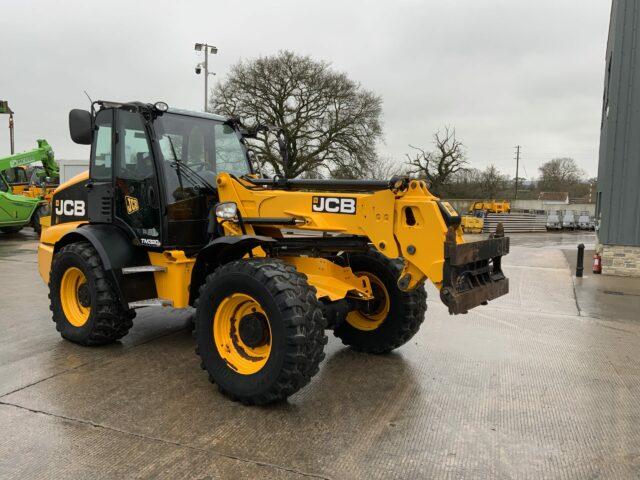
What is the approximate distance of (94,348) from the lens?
5211 mm

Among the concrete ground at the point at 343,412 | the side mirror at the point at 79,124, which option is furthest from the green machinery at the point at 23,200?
the side mirror at the point at 79,124

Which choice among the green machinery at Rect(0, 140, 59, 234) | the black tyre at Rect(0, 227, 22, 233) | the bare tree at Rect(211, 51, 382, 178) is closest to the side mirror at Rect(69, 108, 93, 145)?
the green machinery at Rect(0, 140, 59, 234)

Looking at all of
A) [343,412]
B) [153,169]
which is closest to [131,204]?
[153,169]

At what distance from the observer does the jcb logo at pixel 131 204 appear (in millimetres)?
5105

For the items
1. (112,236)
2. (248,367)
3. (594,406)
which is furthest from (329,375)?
(112,236)

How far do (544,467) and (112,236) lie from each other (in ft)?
13.9

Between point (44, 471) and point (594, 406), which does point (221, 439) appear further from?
point (594, 406)

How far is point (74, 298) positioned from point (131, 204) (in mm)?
1263

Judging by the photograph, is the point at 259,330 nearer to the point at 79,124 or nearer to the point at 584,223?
the point at 79,124

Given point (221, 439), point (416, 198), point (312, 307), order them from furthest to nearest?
point (416, 198)
point (312, 307)
point (221, 439)

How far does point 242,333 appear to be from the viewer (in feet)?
13.4

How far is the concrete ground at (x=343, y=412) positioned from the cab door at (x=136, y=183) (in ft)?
4.04

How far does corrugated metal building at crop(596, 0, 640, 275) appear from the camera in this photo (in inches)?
436

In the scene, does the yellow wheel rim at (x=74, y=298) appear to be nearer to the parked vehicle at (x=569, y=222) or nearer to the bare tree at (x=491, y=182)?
the parked vehicle at (x=569, y=222)
